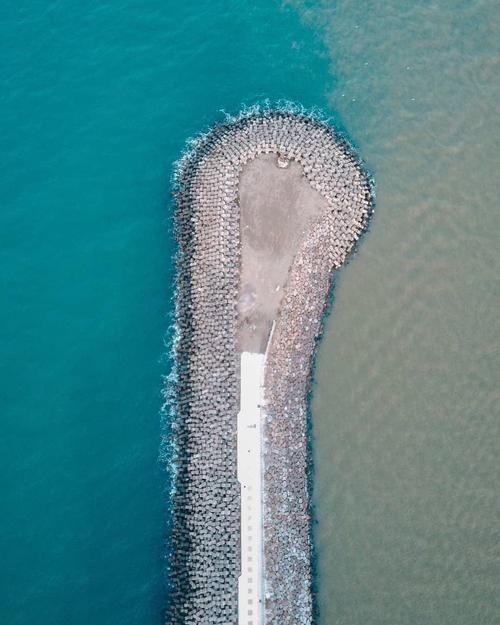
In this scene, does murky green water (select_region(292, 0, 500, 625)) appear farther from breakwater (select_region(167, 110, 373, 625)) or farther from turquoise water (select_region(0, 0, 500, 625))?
breakwater (select_region(167, 110, 373, 625))

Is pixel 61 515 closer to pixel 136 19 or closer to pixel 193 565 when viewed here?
pixel 193 565

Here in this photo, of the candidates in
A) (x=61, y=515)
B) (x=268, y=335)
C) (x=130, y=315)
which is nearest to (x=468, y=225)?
(x=268, y=335)

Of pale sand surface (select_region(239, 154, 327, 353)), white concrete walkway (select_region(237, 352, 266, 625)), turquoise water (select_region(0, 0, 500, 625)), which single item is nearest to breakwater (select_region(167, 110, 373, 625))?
pale sand surface (select_region(239, 154, 327, 353))

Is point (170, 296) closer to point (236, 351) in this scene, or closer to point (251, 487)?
point (236, 351)

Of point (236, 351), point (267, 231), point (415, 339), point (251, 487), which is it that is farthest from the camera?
point (267, 231)

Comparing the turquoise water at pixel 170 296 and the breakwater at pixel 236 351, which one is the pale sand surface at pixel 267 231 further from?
the turquoise water at pixel 170 296

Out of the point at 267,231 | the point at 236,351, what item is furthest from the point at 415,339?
the point at 267,231
